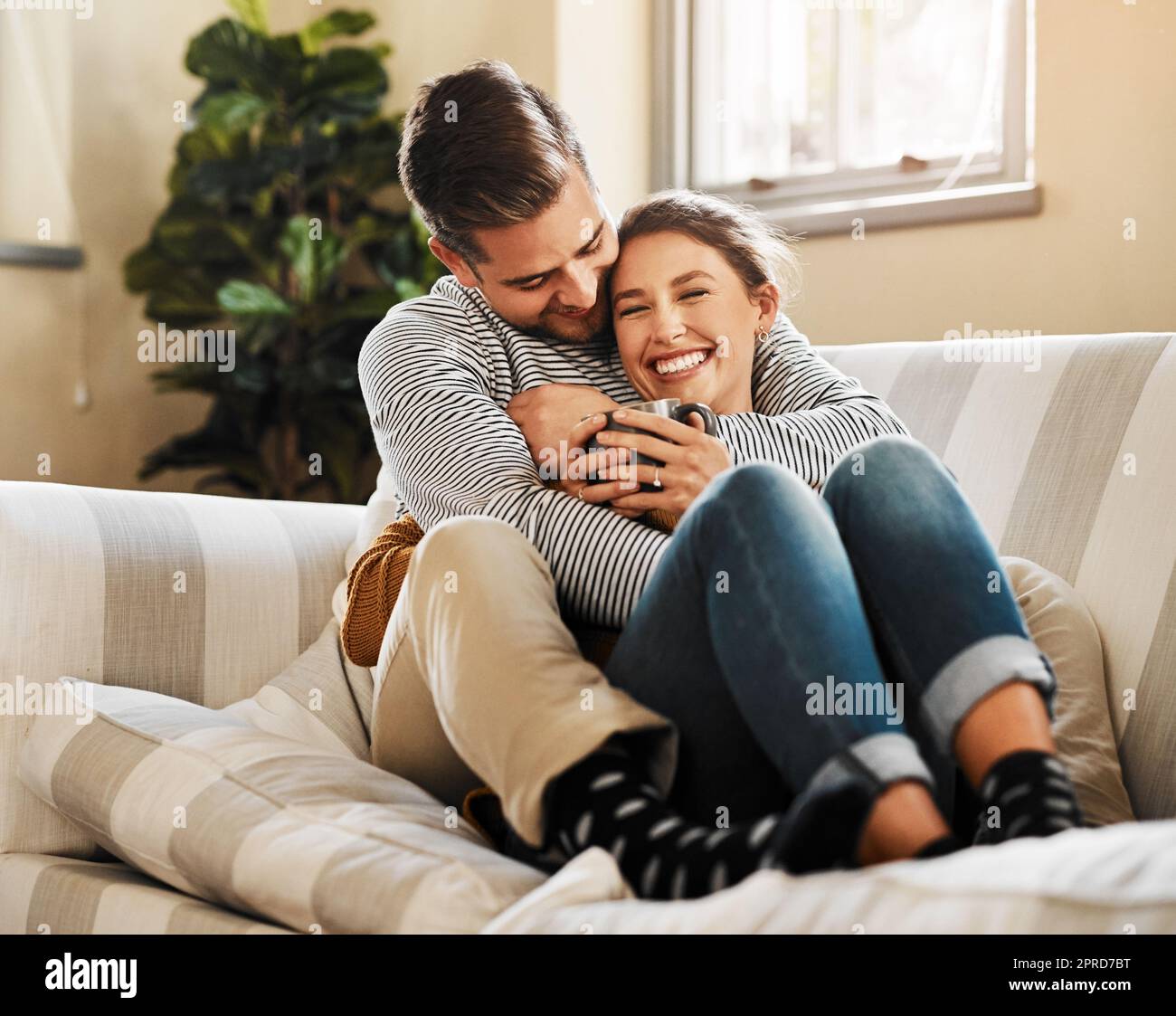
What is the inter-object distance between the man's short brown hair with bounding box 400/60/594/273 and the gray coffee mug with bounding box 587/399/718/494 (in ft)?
0.77

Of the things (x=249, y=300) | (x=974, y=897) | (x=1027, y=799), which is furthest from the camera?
A: (x=249, y=300)

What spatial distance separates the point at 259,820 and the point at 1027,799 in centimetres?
56

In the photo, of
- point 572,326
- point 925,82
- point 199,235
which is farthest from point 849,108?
point 199,235

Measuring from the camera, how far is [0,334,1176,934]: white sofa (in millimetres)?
663

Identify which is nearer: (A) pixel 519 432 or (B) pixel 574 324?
(A) pixel 519 432

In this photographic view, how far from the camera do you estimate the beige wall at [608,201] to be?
75.2 inches

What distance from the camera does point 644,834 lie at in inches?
30.1

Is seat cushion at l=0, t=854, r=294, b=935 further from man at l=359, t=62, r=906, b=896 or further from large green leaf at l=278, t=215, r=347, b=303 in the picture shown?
large green leaf at l=278, t=215, r=347, b=303

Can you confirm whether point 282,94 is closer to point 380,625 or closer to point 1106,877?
point 380,625

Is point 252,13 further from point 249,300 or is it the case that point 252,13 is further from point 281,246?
point 249,300

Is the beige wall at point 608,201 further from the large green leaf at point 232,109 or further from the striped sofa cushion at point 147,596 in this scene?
the striped sofa cushion at point 147,596

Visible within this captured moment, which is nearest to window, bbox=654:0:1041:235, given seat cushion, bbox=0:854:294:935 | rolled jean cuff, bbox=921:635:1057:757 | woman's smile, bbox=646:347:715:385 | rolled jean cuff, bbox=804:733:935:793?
woman's smile, bbox=646:347:715:385

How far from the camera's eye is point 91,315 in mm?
2928

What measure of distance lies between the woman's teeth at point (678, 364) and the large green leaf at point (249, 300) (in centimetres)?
165
